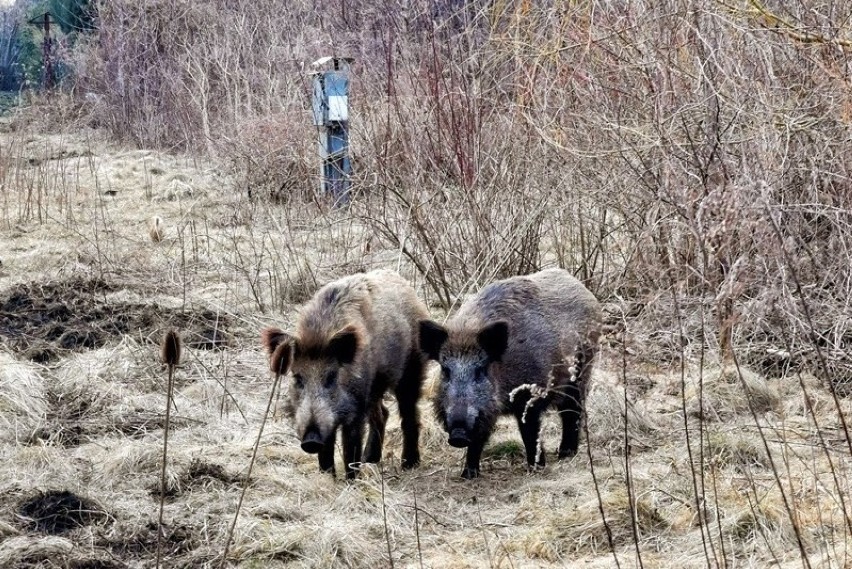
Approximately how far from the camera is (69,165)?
17672 millimetres

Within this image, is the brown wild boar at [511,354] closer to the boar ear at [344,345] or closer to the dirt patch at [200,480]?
the boar ear at [344,345]

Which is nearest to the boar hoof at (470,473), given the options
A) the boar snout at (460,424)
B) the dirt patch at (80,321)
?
the boar snout at (460,424)

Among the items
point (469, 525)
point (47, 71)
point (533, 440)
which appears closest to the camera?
point (469, 525)

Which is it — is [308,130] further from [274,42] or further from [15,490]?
[15,490]

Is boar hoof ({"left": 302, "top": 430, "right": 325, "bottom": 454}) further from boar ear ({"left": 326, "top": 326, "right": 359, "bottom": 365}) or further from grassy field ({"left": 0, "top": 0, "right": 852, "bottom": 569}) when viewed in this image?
boar ear ({"left": 326, "top": 326, "right": 359, "bottom": 365})

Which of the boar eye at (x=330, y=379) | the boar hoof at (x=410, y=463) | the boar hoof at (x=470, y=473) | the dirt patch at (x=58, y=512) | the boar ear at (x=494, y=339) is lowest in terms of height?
the boar hoof at (x=410, y=463)

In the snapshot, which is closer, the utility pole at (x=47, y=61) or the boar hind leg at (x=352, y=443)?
the boar hind leg at (x=352, y=443)

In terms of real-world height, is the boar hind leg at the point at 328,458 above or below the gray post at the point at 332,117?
below

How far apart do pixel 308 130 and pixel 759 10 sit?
8.29 m

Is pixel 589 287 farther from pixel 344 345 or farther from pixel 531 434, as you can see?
pixel 344 345

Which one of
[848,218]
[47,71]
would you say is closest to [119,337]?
[848,218]

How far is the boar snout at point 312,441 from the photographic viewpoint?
231 inches

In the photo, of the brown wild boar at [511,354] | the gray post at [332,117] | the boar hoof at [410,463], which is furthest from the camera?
the gray post at [332,117]

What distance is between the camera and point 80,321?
8.83m
